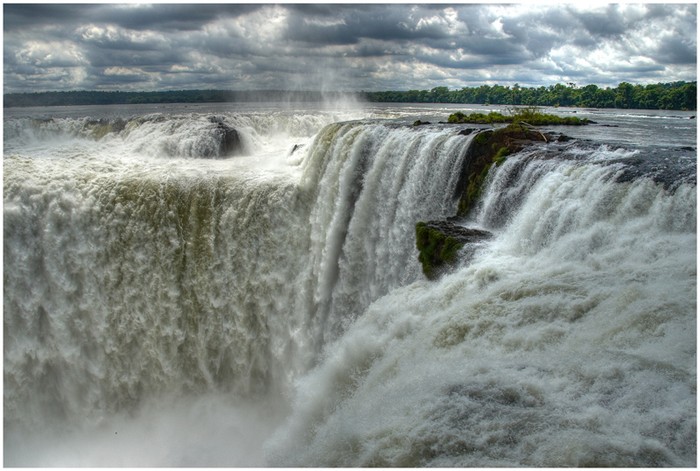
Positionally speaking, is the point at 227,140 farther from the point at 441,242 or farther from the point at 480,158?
the point at 441,242

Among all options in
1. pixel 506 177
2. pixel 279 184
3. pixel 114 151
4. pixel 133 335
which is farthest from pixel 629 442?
pixel 114 151

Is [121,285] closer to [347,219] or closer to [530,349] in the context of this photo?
[347,219]

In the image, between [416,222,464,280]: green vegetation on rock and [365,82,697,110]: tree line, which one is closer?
[416,222,464,280]: green vegetation on rock

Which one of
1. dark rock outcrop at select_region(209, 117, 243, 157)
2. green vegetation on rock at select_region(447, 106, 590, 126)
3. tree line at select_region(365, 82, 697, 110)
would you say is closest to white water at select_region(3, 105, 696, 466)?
dark rock outcrop at select_region(209, 117, 243, 157)

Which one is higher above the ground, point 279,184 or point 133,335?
point 279,184

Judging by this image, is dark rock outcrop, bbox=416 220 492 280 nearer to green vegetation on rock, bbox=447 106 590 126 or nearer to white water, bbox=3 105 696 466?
white water, bbox=3 105 696 466

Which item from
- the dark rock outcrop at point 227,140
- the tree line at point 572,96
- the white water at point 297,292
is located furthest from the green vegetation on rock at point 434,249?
the tree line at point 572,96

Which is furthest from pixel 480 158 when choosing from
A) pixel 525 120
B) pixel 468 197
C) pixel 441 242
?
pixel 525 120

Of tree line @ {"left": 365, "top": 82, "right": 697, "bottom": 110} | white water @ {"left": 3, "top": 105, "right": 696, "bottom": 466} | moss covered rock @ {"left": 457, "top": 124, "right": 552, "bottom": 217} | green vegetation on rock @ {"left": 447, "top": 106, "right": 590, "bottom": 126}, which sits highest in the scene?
tree line @ {"left": 365, "top": 82, "right": 697, "bottom": 110}
